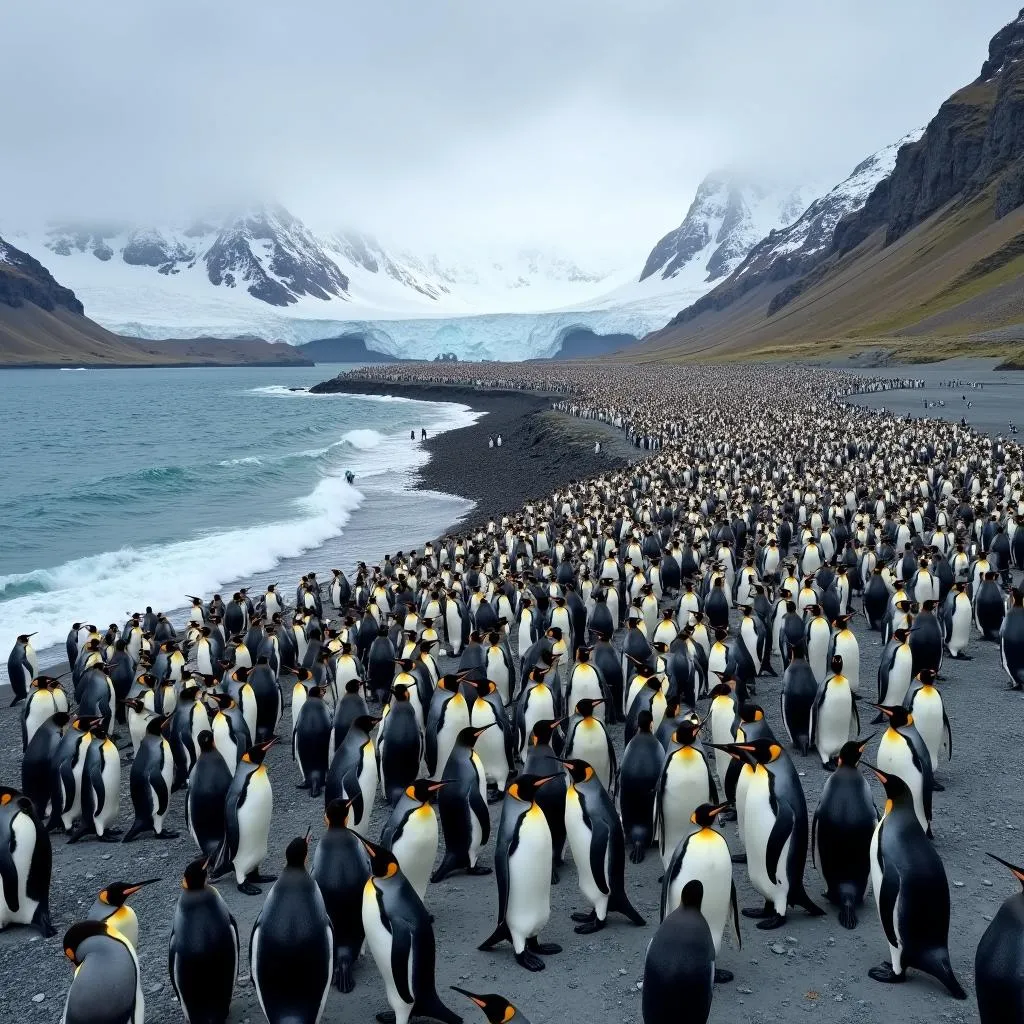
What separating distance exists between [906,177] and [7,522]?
127 m

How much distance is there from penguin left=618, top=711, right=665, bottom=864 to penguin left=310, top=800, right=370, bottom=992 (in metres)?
2.01

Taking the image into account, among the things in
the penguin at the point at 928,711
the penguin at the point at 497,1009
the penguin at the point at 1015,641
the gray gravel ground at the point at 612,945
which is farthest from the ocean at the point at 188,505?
the penguin at the point at 1015,641

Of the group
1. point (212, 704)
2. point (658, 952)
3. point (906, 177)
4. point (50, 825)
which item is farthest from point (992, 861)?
point (906, 177)

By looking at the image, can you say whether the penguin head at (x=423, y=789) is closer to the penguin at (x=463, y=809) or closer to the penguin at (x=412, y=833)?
the penguin at (x=412, y=833)

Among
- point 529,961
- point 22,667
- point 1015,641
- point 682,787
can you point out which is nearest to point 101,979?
point 529,961

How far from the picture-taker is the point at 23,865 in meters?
6.12

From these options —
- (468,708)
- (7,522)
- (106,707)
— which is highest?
(468,708)

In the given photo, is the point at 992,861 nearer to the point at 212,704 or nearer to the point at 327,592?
the point at 212,704

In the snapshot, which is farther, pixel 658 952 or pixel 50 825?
pixel 50 825

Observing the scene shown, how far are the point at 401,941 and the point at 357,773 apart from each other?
2.38m

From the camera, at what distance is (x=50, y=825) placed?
7.98 meters

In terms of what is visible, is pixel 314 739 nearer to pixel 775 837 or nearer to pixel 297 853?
pixel 297 853

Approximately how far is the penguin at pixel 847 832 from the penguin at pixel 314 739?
4.41 meters

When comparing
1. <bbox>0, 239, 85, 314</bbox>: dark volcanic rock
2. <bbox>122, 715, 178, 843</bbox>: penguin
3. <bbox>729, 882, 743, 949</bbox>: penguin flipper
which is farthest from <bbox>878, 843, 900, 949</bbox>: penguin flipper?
<bbox>0, 239, 85, 314</bbox>: dark volcanic rock
